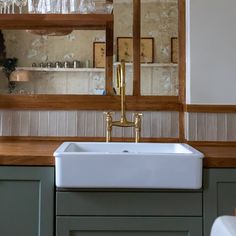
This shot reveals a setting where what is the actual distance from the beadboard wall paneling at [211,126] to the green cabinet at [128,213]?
561mm

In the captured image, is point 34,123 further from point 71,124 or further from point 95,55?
point 95,55

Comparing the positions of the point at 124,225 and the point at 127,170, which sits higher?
the point at 127,170

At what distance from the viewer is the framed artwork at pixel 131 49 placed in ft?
6.25

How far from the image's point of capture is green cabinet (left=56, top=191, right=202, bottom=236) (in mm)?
1305

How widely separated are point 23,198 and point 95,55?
917mm

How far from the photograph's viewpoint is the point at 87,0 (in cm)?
188

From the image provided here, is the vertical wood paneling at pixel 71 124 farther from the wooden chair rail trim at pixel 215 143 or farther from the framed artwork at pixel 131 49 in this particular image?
the wooden chair rail trim at pixel 215 143

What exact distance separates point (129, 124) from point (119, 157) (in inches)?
19.9

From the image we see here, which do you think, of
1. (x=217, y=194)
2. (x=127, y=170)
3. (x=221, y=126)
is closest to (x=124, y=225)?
(x=127, y=170)

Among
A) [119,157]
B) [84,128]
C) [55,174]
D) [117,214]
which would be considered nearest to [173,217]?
[117,214]

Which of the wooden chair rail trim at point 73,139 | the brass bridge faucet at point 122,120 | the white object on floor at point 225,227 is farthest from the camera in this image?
the wooden chair rail trim at point 73,139

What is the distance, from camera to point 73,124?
1873mm

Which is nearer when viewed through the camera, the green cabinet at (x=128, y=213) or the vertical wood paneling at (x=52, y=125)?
the green cabinet at (x=128, y=213)

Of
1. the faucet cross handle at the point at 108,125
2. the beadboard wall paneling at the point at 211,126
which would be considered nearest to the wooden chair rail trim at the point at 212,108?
the beadboard wall paneling at the point at 211,126
